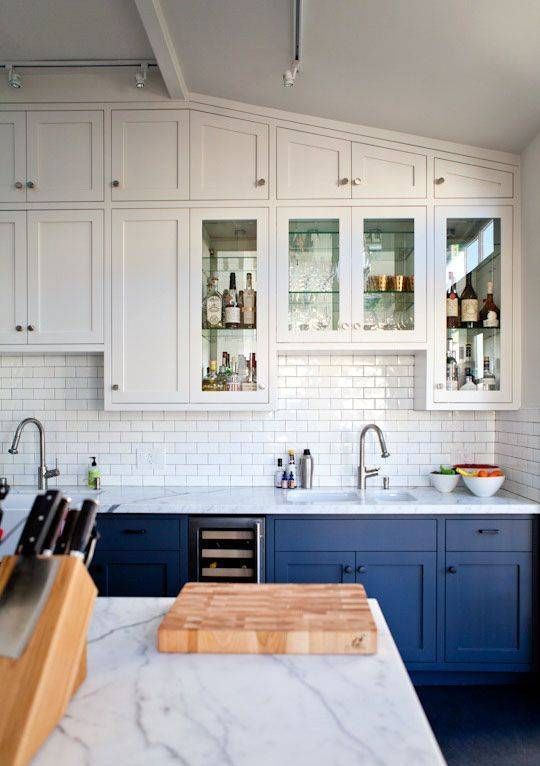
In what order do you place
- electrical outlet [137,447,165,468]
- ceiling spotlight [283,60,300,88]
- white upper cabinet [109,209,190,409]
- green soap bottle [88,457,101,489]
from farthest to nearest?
electrical outlet [137,447,165,468]
green soap bottle [88,457,101,489]
white upper cabinet [109,209,190,409]
ceiling spotlight [283,60,300,88]

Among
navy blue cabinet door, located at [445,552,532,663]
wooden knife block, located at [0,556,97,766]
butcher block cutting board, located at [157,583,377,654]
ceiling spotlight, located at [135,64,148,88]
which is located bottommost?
navy blue cabinet door, located at [445,552,532,663]

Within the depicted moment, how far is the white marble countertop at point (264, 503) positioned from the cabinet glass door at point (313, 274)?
858 millimetres

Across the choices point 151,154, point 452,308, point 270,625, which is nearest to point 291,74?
point 151,154

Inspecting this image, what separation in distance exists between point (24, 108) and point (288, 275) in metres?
1.68

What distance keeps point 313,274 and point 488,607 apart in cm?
190

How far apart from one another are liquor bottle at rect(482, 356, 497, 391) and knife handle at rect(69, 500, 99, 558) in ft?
7.64

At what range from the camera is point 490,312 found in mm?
2695

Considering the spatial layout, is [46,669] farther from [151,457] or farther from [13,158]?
[13,158]

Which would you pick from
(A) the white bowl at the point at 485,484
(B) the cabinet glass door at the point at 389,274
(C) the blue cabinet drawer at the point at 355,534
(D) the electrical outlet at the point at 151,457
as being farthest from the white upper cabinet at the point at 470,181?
(D) the electrical outlet at the point at 151,457

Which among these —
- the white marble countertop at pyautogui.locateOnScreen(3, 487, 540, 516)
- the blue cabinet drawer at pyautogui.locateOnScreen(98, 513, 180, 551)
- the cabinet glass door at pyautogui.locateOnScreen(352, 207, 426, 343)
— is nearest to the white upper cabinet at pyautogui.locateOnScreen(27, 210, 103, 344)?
the white marble countertop at pyautogui.locateOnScreen(3, 487, 540, 516)

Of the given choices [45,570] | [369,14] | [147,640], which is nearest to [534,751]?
[147,640]

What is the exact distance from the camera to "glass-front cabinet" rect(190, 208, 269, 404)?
8.70 feet

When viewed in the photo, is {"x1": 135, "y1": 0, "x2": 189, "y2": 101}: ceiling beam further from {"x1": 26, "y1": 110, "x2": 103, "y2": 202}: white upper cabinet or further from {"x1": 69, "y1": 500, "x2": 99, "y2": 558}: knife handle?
{"x1": 69, "y1": 500, "x2": 99, "y2": 558}: knife handle

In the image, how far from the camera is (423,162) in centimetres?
266
